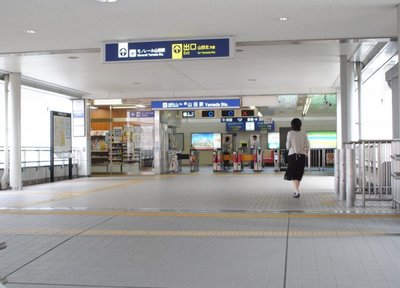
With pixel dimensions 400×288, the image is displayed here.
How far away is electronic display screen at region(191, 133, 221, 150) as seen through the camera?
102 feet

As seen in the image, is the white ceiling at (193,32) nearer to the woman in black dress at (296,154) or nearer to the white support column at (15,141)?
the white support column at (15,141)

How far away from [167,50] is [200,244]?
17.0 ft

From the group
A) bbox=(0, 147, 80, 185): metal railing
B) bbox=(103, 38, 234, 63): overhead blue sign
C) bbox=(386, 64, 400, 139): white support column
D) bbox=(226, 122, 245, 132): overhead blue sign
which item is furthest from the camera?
bbox=(226, 122, 245, 132): overhead blue sign

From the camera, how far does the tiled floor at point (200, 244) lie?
4.32m

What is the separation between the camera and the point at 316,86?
17797mm

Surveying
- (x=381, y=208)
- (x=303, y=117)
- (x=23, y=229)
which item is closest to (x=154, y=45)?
(x=23, y=229)

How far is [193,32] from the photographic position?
945 cm

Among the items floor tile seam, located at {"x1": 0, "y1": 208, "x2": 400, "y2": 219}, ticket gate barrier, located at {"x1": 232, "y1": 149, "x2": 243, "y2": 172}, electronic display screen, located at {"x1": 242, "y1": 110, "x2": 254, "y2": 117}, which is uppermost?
electronic display screen, located at {"x1": 242, "y1": 110, "x2": 254, "y2": 117}

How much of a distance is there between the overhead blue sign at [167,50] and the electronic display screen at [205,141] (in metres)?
21.2

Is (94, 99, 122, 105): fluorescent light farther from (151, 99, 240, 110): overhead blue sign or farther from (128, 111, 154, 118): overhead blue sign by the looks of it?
(151, 99, 240, 110): overhead blue sign

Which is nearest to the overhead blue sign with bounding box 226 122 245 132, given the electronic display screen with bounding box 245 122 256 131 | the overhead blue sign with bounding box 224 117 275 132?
the overhead blue sign with bounding box 224 117 275 132

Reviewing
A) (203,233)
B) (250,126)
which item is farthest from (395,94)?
(250,126)

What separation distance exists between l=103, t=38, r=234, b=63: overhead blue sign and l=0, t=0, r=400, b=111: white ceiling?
5.9 inches

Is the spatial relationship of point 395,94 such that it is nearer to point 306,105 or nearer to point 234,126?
point 306,105
